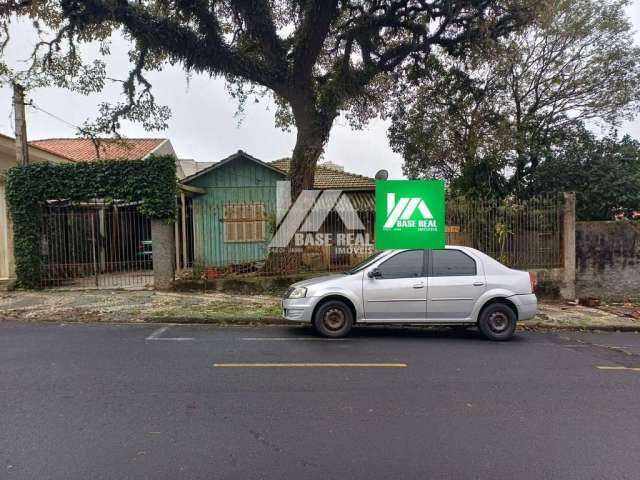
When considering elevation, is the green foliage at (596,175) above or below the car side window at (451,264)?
above

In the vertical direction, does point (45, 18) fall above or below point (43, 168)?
above

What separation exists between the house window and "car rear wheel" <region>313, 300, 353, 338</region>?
20.7 feet

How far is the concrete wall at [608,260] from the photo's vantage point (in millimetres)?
11133

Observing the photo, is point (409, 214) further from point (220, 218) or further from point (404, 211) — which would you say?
point (220, 218)

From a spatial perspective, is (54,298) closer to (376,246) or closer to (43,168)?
(43,168)

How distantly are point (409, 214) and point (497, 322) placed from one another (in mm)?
4543

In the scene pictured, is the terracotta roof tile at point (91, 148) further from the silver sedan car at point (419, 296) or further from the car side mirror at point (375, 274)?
the car side mirror at point (375, 274)

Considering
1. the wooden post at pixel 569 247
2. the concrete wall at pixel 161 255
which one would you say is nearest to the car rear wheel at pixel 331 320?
the concrete wall at pixel 161 255

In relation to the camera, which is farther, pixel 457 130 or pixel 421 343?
pixel 457 130

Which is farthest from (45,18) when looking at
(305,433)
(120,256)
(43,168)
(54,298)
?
(305,433)

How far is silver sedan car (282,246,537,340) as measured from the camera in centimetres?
718

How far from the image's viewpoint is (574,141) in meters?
14.7

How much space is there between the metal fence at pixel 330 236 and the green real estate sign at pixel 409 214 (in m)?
0.41

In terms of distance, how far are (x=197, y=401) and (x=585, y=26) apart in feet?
56.2
